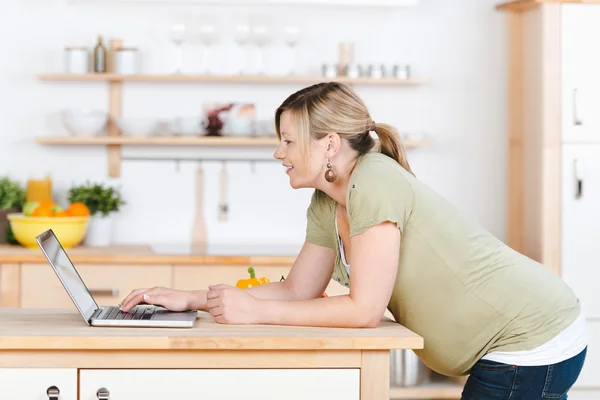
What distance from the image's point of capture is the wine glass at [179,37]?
14.3 feet

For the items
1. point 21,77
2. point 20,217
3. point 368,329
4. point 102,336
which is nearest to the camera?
point 102,336

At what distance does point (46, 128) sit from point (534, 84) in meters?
2.45

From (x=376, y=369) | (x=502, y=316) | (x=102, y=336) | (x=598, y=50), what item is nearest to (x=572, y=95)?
(x=598, y=50)

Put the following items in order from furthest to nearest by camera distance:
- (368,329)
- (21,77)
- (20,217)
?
(21,77)
(20,217)
(368,329)

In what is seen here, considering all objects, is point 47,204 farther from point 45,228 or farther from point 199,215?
point 199,215

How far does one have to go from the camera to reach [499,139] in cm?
457

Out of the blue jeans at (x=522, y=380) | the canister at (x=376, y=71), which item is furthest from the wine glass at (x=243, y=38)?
the blue jeans at (x=522, y=380)

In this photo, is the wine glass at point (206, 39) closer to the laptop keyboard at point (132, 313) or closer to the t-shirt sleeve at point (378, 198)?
the laptop keyboard at point (132, 313)

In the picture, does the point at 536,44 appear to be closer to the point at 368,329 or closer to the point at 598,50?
the point at 598,50

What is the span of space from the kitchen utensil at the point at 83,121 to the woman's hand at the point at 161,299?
230cm

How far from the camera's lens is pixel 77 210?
13.4 ft

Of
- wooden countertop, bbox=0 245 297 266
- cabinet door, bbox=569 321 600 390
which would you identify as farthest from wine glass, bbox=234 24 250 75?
cabinet door, bbox=569 321 600 390

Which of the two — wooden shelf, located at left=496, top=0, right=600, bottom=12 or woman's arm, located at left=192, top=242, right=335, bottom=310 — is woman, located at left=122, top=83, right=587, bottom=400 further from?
wooden shelf, located at left=496, top=0, right=600, bottom=12

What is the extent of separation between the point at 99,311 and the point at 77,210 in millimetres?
2100
